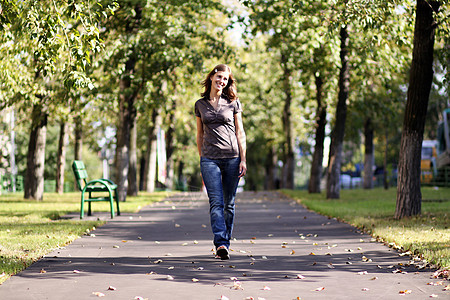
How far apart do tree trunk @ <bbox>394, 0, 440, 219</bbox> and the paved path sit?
2.10 m

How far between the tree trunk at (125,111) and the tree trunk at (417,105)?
11005 millimetres

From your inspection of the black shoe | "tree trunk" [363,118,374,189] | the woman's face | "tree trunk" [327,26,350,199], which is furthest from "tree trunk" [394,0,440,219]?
"tree trunk" [363,118,374,189]

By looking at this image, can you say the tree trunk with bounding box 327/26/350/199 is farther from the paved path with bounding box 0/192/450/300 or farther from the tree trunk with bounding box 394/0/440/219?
the paved path with bounding box 0/192/450/300

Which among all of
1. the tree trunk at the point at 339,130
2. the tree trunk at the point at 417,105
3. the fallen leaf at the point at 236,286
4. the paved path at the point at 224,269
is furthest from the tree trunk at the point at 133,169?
the fallen leaf at the point at 236,286

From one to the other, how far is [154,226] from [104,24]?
37.1 feet

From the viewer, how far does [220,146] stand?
8.36 metres

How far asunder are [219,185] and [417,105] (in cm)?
668

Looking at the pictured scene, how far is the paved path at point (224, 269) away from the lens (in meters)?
6.18

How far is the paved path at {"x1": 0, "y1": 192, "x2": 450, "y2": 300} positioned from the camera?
6184 millimetres

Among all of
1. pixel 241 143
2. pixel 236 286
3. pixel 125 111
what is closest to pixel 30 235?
pixel 241 143

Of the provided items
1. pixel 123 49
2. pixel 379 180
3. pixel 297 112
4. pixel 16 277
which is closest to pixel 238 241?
pixel 16 277

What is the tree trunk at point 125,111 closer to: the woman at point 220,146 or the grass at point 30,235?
the grass at point 30,235

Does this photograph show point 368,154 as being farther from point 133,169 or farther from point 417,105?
point 417,105

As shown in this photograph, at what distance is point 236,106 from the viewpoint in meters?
8.55
